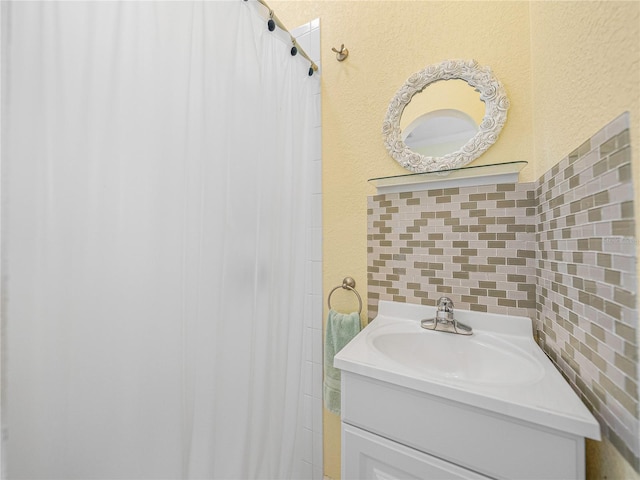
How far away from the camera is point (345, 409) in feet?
2.50

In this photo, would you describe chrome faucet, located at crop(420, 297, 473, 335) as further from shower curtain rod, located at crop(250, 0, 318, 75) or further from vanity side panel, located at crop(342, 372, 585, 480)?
shower curtain rod, located at crop(250, 0, 318, 75)

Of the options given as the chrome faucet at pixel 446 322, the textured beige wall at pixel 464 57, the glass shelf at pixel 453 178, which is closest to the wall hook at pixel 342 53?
the textured beige wall at pixel 464 57

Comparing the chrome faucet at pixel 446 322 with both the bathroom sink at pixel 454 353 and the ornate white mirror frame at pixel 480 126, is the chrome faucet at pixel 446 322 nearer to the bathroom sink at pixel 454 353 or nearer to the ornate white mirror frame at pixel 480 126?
the bathroom sink at pixel 454 353

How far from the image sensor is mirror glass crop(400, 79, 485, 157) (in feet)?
3.39

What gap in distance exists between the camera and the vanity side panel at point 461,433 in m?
0.52

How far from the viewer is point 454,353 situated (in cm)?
93

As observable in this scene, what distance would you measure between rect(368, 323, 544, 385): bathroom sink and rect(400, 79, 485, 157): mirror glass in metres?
0.72

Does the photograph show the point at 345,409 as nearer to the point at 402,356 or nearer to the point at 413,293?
the point at 402,356

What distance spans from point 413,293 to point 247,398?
0.76 metres

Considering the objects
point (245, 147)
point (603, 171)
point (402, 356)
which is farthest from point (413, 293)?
point (245, 147)

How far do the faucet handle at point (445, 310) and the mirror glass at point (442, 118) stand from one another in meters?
0.59

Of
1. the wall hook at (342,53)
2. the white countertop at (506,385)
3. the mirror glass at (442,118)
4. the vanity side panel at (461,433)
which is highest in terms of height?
the wall hook at (342,53)

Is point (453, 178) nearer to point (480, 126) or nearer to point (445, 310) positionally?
point (480, 126)

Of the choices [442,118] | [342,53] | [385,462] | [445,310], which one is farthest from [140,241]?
[342,53]
